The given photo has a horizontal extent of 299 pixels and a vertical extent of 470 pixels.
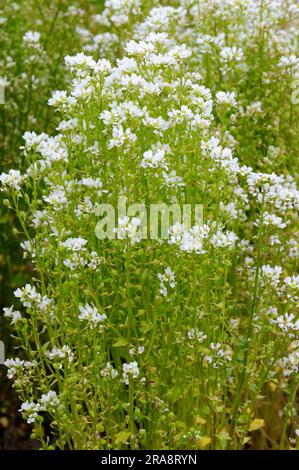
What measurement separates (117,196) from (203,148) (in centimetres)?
36

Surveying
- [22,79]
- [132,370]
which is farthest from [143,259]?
[22,79]

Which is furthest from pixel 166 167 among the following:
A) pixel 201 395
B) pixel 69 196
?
pixel 201 395
